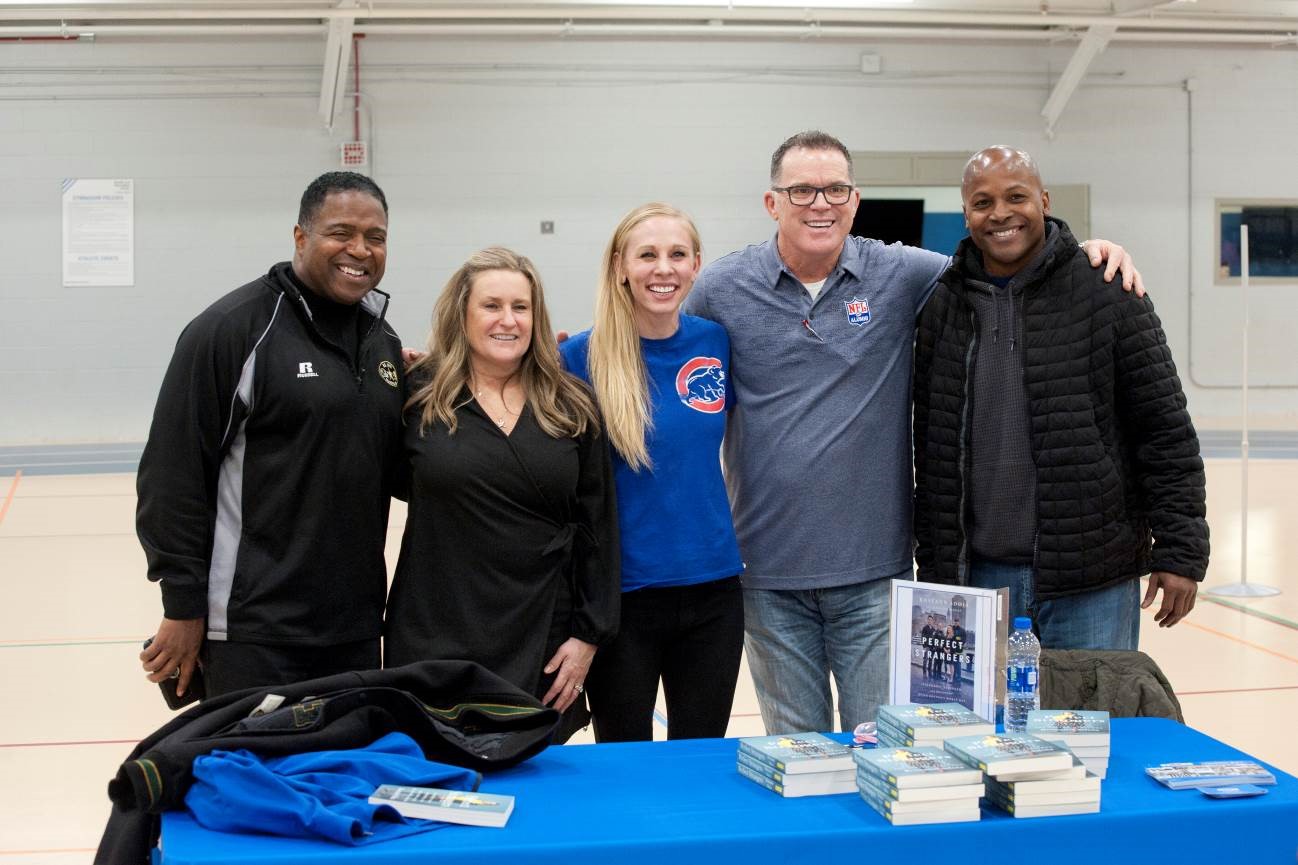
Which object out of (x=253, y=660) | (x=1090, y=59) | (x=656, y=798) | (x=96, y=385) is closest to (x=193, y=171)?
(x=96, y=385)

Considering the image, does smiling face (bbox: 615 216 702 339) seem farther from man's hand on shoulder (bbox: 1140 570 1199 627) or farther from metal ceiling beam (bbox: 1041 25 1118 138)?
metal ceiling beam (bbox: 1041 25 1118 138)

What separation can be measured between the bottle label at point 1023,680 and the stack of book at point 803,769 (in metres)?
0.38

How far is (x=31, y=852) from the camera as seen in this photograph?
3.23 metres

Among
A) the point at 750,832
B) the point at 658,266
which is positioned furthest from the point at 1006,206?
the point at 750,832

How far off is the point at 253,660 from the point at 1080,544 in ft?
5.55

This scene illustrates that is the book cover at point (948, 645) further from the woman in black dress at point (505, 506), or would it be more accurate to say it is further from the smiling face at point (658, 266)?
the smiling face at point (658, 266)

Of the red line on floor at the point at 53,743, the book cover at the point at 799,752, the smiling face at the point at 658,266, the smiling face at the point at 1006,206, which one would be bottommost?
the red line on floor at the point at 53,743

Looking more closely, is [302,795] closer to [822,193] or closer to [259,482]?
[259,482]

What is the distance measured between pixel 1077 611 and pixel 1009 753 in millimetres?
850

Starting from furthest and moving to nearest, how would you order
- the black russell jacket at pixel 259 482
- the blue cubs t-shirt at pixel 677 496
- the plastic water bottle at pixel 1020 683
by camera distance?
the blue cubs t-shirt at pixel 677 496 → the black russell jacket at pixel 259 482 → the plastic water bottle at pixel 1020 683

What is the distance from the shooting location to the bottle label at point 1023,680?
2234 mm

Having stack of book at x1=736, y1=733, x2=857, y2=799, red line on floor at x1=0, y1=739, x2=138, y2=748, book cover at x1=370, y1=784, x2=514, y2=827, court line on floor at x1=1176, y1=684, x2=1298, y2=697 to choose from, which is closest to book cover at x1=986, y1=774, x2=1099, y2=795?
stack of book at x1=736, y1=733, x2=857, y2=799

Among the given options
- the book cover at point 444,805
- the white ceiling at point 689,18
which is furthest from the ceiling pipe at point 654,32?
the book cover at point 444,805

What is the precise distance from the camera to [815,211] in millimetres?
2818
